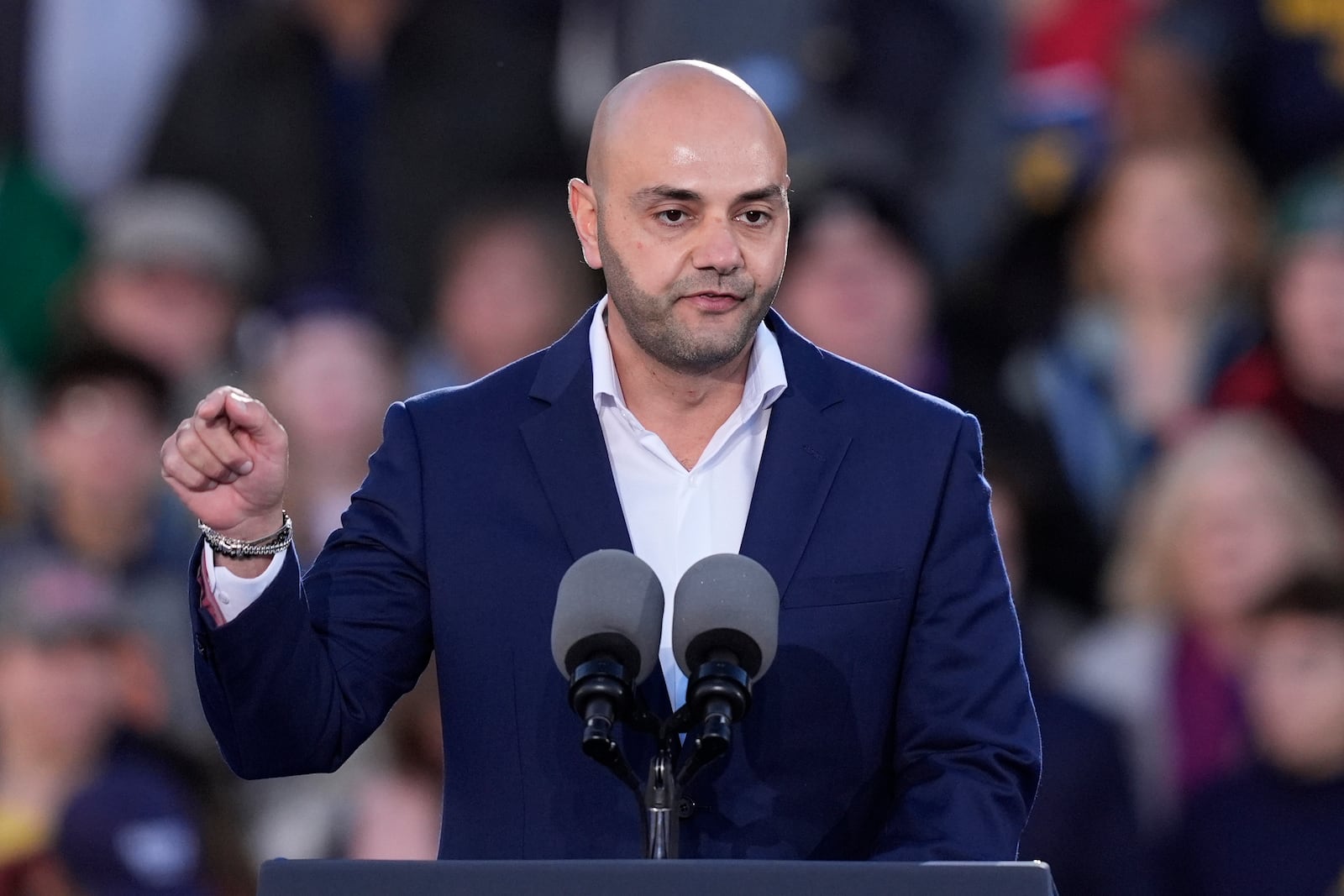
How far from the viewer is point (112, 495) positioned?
573 cm

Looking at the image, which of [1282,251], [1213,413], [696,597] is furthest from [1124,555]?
[696,597]

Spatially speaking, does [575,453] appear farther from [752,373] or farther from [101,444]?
[101,444]

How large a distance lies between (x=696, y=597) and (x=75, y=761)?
3.43 meters

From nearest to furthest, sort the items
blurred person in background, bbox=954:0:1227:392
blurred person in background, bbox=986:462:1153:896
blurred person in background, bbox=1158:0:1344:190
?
blurred person in background, bbox=986:462:1153:896, blurred person in background, bbox=954:0:1227:392, blurred person in background, bbox=1158:0:1344:190

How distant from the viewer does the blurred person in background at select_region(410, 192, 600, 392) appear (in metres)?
6.16

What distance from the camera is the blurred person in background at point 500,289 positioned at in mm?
6164

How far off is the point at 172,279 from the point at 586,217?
11.5ft

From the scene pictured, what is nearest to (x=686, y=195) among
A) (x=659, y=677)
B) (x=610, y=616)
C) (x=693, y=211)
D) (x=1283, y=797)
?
(x=693, y=211)

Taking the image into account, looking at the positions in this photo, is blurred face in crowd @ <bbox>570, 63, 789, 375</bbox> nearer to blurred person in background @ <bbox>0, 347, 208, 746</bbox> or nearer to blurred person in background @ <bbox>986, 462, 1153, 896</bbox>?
blurred person in background @ <bbox>986, 462, 1153, 896</bbox>

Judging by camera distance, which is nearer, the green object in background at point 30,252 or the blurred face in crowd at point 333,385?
the blurred face in crowd at point 333,385

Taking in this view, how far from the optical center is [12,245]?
625cm

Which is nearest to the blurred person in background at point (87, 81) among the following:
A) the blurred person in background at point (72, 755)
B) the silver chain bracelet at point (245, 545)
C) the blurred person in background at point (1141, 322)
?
the blurred person in background at point (72, 755)

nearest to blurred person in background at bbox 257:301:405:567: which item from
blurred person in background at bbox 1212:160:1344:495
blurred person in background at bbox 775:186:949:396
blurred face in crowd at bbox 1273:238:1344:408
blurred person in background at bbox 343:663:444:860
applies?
blurred person in background at bbox 343:663:444:860

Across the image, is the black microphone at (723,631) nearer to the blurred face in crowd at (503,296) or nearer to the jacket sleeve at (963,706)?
the jacket sleeve at (963,706)
